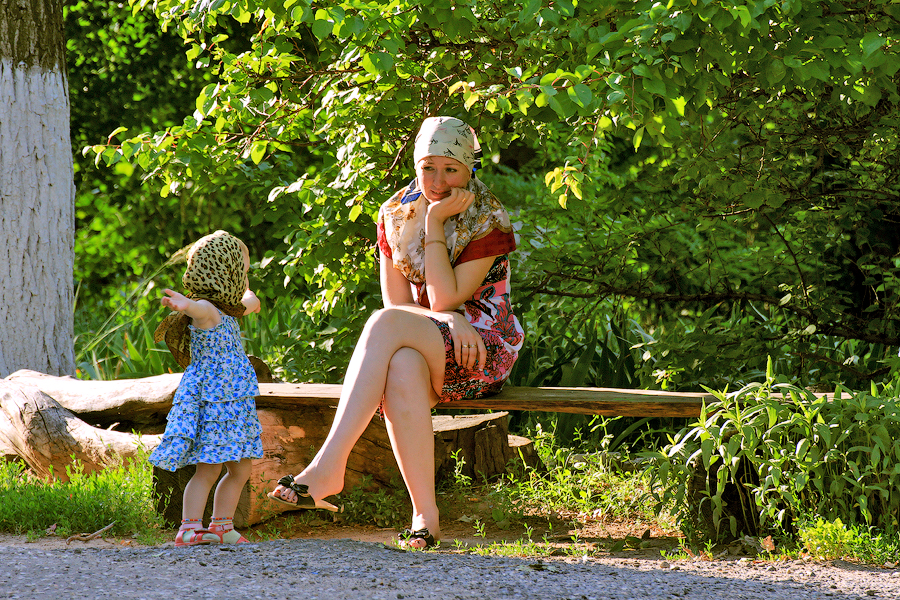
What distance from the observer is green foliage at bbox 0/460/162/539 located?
3.26 m

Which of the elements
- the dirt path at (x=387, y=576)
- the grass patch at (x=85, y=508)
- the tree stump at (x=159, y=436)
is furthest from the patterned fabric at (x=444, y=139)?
the grass patch at (x=85, y=508)

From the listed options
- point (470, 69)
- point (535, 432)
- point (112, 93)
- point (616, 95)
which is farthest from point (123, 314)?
point (616, 95)

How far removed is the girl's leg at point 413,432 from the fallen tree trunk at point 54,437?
143cm

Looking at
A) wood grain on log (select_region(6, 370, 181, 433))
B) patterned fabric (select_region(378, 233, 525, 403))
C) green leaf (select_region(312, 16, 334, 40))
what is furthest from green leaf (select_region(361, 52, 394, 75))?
wood grain on log (select_region(6, 370, 181, 433))

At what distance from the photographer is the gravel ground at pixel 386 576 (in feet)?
7.03

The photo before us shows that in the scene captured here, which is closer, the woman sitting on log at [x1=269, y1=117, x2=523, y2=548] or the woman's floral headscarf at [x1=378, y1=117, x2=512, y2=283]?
the woman sitting on log at [x1=269, y1=117, x2=523, y2=548]

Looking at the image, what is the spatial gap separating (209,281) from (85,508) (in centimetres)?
109

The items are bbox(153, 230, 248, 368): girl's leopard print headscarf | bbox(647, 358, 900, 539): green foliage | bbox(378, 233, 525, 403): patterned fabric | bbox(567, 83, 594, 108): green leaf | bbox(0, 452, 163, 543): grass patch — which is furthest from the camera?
bbox(0, 452, 163, 543): grass patch

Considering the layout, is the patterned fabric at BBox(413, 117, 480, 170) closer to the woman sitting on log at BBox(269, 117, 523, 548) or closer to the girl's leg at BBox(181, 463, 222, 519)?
the woman sitting on log at BBox(269, 117, 523, 548)

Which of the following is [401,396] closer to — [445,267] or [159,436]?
[445,267]

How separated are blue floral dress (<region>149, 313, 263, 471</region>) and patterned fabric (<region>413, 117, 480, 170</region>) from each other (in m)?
0.98

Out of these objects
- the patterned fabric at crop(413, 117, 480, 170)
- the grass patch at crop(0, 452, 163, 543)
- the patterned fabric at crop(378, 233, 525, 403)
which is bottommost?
the grass patch at crop(0, 452, 163, 543)

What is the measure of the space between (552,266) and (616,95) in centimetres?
176

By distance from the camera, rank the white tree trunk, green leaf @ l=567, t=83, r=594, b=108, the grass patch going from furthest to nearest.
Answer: the white tree trunk
the grass patch
green leaf @ l=567, t=83, r=594, b=108
